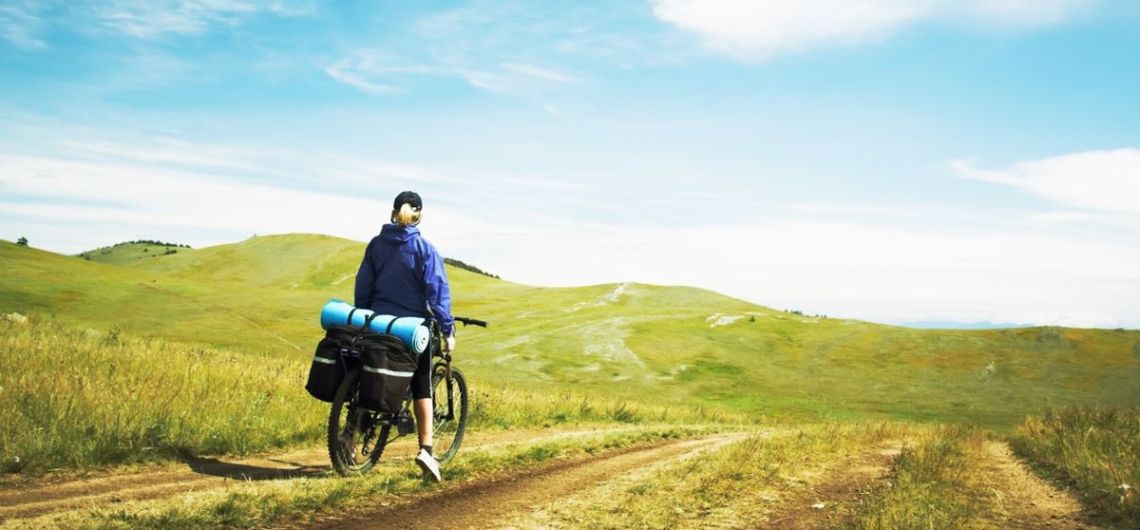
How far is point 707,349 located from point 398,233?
154 feet

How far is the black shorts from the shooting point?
360 inches

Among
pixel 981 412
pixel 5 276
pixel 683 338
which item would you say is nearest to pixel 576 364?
pixel 683 338

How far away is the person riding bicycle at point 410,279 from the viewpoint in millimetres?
8945

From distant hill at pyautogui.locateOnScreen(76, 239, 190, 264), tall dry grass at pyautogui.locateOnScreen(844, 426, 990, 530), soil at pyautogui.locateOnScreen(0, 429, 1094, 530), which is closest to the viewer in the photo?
soil at pyautogui.locateOnScreen(0, 429, 1094, 530)

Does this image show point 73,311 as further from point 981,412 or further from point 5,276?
point 981,412

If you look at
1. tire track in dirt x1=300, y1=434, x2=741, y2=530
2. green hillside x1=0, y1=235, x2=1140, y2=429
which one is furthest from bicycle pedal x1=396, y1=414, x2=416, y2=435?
green hillside x1=0, y1=235, x2=1140, y2=429

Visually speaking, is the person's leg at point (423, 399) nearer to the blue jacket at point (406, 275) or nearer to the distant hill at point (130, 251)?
the blue jacket at point (406, 275)

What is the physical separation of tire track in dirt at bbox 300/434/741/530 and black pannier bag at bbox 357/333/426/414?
119 centimetres

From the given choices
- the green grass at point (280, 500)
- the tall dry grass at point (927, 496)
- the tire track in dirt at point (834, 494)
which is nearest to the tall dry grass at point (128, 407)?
the green grass at point (280, 500)

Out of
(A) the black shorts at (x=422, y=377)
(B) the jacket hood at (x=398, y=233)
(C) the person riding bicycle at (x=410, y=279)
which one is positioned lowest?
(A) the black shorts at (x=422, y=377)

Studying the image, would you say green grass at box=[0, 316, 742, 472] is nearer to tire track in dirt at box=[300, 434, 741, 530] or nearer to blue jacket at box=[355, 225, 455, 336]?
blue jacket at box=[355, 225, 455, 336]

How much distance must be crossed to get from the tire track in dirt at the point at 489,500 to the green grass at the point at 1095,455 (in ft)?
19.9

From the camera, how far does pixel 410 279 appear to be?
9.01 m

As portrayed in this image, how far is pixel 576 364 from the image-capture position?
48.2 meters
